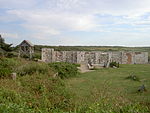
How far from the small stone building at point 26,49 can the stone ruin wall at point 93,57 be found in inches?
79.6

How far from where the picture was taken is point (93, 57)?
23938 millimetres

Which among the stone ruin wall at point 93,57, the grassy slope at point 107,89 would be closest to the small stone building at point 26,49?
the stone ruin wall at point 93,57

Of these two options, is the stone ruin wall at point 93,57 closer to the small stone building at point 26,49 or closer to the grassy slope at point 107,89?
the small stone building at point 26,49

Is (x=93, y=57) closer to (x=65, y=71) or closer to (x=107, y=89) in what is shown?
(x=65, y=71)

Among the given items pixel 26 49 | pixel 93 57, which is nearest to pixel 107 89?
pixel 26 49

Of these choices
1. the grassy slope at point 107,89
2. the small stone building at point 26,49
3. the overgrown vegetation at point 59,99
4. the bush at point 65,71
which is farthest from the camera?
the small stone building at point 26,49

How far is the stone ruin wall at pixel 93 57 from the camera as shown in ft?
76.5

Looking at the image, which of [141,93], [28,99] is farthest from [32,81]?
[141,93]

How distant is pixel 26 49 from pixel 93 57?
7755 millimetres

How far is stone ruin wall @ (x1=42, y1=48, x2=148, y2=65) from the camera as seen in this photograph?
23.3 metres

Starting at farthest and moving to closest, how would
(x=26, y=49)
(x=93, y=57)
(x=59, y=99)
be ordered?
(x=93, y=57)
(x=26, y=49)
(x=59, y=99)

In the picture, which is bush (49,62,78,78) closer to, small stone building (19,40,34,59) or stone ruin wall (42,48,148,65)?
small stone building (19,40,34,59)

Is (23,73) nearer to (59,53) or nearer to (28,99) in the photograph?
(28,99)

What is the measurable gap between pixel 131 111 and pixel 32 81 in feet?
16.7
